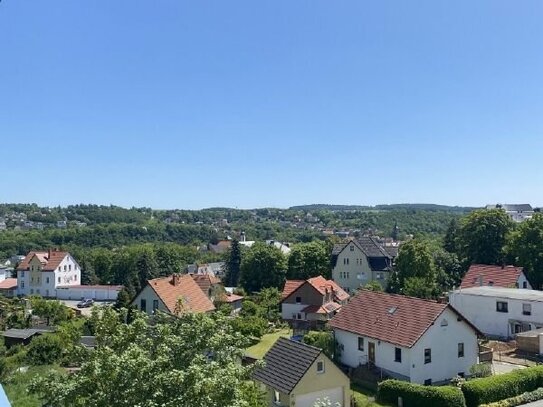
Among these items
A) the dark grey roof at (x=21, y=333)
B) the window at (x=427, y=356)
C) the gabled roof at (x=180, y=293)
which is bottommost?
the dark grey roof at (x=21, y=333)

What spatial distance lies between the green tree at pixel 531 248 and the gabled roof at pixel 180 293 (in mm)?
30923

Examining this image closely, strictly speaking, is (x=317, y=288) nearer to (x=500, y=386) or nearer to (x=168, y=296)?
(x=168, y=296)

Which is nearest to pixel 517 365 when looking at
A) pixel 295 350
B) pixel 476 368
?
pixel 476 368

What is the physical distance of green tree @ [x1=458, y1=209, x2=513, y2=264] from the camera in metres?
60.7

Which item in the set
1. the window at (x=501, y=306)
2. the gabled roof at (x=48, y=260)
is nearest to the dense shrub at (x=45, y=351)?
the window at (x=501, y=306)

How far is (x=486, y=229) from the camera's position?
6119cm

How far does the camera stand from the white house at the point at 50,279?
79688 mm

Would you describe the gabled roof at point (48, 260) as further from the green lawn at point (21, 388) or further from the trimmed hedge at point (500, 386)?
the trimmed hedge at point (500, 386)

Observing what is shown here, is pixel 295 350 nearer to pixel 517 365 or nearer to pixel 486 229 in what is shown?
pixel 517 365

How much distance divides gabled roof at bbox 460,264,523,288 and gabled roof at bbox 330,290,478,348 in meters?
18.4

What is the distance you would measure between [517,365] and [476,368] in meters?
4.35

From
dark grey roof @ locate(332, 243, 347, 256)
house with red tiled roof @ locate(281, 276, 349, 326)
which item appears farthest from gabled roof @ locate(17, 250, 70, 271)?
house with red tiled roof @ locate(281, 276, 349, 326)

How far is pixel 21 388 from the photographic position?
91.9 ft

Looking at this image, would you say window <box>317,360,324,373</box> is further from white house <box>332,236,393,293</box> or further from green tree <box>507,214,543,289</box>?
white house <box>332,236,393,293</box>
